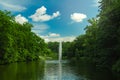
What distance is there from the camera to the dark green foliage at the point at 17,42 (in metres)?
68.2

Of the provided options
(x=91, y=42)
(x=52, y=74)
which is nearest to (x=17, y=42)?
(x=91, y=42)

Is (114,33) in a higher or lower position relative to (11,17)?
lower

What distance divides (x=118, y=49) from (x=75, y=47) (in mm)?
87095

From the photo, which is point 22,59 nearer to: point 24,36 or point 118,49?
point 24,36

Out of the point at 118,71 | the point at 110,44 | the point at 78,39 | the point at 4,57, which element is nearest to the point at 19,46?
the point at 4,57

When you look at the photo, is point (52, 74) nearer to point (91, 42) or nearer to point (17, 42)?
point (91, 42)

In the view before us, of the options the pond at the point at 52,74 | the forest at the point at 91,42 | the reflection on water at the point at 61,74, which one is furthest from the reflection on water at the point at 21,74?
the forest at the point at 91,42

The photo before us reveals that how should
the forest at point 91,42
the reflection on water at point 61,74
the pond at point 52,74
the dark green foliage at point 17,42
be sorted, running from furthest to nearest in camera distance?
the dark green foliage at point 17,42, the forest at point 91,42, the reflection on water at point 61,74, the pond at point 52,74

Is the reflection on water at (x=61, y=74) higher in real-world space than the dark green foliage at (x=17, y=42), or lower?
lower

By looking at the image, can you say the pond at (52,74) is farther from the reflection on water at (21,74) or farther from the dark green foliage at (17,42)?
the dark green foliage at (17,42)

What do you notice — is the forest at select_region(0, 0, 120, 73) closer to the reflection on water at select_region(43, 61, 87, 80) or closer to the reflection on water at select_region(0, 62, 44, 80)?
the reflection on water at select_region(43, 61, 87, 80)

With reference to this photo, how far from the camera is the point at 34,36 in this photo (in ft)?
357

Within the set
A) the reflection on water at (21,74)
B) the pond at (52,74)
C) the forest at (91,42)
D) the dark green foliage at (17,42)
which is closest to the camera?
the reflection on water at (21,74)

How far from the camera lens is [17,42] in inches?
3593
